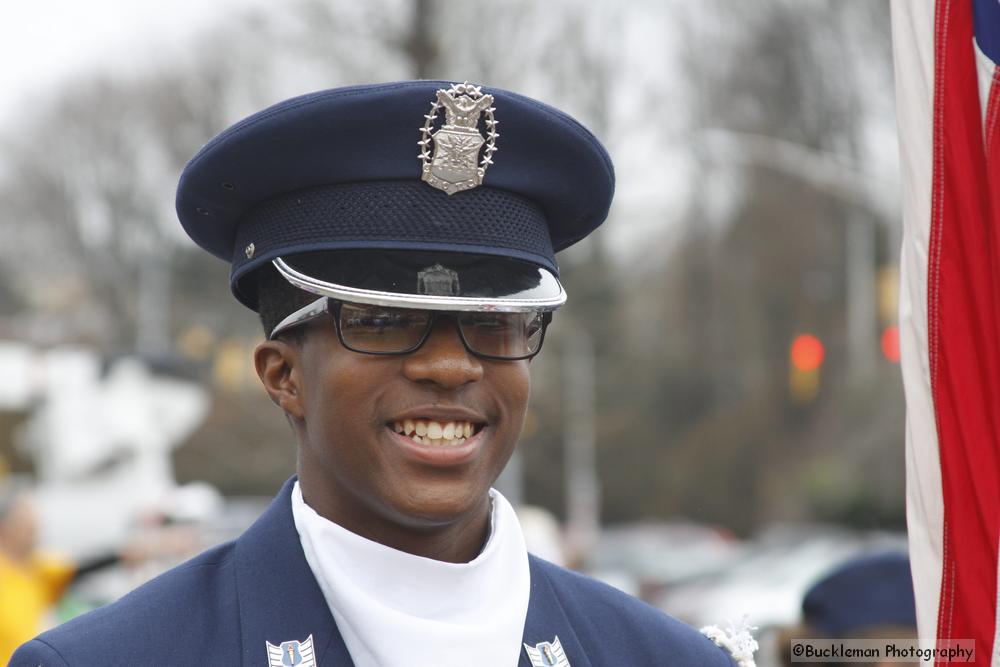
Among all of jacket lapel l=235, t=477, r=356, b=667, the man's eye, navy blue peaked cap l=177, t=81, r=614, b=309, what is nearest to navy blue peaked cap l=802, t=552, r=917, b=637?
navy blue peaked cap l=177, t=81, r=614, b=309

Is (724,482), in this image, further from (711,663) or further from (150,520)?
(711,663)

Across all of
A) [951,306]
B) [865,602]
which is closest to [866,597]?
[865,602]

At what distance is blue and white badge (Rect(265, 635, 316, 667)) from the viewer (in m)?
2.39

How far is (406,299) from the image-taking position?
238 centimetres

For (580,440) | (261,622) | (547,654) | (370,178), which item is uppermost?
(370,178)

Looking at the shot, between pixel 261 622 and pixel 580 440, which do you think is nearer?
pixel 261 622

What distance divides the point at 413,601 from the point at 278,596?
224 mm

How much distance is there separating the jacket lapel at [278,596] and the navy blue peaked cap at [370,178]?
1.53 ft

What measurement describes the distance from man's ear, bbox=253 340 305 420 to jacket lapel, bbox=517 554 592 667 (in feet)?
1.75

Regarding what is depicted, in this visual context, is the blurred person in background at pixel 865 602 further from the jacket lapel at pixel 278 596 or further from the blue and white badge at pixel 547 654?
the jacket lapel at pixel 278 596

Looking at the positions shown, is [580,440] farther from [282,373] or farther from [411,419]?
[411,419]

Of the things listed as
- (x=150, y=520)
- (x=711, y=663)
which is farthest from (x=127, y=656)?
(x=150, y=520)

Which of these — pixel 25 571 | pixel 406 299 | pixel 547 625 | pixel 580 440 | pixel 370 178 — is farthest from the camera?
pixel 580 440

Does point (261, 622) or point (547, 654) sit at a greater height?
point (261, 622)
